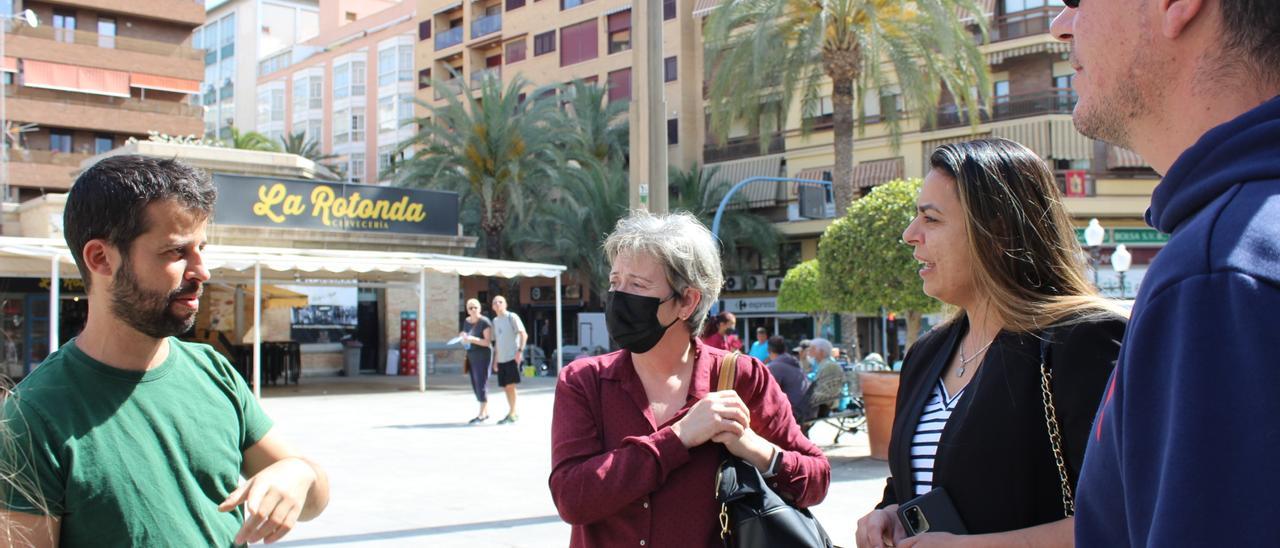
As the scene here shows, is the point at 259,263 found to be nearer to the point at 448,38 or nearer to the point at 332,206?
the point at 332,206

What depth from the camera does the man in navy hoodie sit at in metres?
0.87

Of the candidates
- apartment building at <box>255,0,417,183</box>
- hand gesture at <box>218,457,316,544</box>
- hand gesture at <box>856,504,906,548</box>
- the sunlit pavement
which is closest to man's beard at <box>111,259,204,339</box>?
hand gesture at <box>218,457,316,544</box>

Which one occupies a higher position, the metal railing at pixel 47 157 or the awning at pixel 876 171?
the metal railing at pixel 47 157

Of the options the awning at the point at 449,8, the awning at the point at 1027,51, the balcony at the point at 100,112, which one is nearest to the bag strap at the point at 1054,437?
the awning at the point at 1027,51

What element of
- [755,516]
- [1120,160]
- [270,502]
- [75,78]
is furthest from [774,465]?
[75,78]

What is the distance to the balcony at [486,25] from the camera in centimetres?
5172

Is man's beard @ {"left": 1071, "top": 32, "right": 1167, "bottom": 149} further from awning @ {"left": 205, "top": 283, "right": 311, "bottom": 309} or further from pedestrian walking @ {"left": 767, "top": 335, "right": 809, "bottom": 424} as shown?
awning @ {"left": 205, "top": 283, "right": 311, "bottom": 309}

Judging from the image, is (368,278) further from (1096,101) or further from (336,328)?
(1096,101)

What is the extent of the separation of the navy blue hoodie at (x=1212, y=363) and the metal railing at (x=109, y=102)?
53.8 meters

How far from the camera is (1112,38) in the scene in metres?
1.19

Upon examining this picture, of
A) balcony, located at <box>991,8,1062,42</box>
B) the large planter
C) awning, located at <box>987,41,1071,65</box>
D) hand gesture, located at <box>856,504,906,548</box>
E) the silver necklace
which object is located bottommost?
the large planter

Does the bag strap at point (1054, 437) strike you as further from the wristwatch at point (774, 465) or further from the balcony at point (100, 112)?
the balcony at point (100, 112)

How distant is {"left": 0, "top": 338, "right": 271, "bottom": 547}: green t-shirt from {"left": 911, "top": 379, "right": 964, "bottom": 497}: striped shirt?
151cm

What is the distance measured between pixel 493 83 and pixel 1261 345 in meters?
31.3
